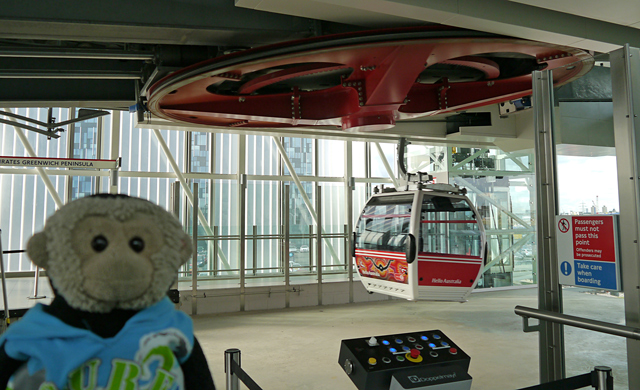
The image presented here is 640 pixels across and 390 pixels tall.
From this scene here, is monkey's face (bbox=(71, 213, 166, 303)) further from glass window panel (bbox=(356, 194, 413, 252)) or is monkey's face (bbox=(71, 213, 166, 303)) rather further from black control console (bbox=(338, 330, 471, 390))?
glass window panel (bbox=(356, 194, 413, 252))

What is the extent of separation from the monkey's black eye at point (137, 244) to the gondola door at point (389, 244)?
18.3 feet

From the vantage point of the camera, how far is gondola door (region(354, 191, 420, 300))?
21.3ft

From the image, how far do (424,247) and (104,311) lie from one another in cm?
604

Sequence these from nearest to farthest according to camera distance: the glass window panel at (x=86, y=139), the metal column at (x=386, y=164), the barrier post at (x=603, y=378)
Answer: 1. the barrier post at (x=603, y=378)
2. the glass window panel at (x=86, y=139)
3. the metal column at (x=386, y=164)

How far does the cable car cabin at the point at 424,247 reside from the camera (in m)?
6.51

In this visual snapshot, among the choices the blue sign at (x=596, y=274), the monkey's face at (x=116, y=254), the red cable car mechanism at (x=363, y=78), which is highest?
the red cable car mechanism at (x=363, y=78)

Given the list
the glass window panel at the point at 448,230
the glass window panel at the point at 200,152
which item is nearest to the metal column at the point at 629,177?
the glass window panel at the point at 448,230

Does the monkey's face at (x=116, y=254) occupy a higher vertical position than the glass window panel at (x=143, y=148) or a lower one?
lower

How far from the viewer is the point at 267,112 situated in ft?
20.3

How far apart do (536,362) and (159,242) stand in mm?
6103

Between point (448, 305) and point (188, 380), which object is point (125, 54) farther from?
point (448, 305)

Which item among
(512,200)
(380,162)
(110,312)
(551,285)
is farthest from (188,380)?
(380,162)

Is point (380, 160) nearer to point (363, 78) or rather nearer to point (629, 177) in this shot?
point (363, 78)

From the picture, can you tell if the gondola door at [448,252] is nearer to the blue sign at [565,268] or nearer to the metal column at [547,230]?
the metal column at [547,230]
